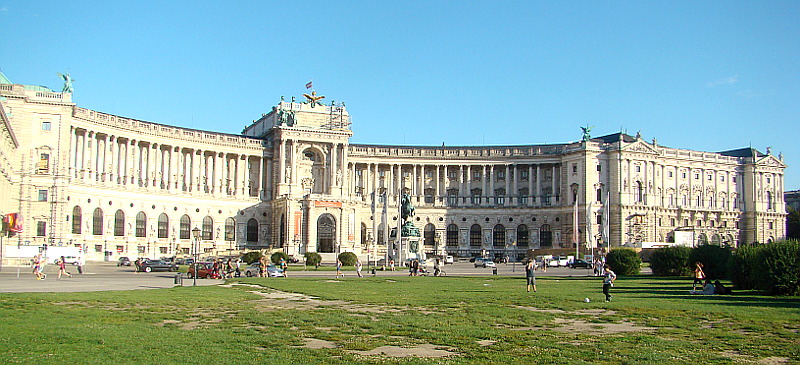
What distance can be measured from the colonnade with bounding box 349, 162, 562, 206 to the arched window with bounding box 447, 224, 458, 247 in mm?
4126

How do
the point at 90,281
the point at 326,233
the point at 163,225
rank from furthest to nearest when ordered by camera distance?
1. the point at 326,233
2. the point at 163,225
3. the point at 90,281

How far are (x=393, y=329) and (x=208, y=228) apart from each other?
9553 cm

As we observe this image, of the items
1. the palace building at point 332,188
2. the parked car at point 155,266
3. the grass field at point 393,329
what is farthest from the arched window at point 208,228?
the grass field at point 393,329

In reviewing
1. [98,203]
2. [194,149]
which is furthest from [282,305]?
[194,149]

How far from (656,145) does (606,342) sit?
119 meters

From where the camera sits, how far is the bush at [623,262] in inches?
2611

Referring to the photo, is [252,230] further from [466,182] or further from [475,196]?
[475,196]

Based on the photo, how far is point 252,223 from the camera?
395ft

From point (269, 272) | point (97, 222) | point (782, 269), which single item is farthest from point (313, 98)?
point (782, 269)

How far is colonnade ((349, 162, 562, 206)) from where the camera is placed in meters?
132

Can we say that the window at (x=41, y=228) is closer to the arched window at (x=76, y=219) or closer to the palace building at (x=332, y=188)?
the palace building at (x=332, y=188)

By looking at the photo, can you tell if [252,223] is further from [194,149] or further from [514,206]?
[514,206]

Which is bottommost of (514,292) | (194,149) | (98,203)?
(514,292)

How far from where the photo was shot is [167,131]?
112 m
